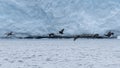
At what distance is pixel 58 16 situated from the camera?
118 feet

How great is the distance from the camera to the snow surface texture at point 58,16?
34.9 metres

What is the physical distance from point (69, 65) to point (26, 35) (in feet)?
59.7

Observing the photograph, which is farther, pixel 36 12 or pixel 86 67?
pixel 36 12

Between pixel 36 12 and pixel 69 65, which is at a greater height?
pixel 36 12

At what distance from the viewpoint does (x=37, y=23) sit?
3603 cm

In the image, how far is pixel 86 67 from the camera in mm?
16906

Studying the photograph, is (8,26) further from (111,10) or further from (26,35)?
(111,10)

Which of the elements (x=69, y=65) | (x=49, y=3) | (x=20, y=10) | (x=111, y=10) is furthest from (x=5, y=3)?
(x=69, y=65)

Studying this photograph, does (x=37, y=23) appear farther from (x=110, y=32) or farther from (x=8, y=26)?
(x=110, y=32)

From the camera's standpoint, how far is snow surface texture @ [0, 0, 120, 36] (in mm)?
34906

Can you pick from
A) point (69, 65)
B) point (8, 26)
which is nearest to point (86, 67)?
point (69, 65)

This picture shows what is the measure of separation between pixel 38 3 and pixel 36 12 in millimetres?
777

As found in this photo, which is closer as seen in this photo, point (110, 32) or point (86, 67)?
point (86, 67)

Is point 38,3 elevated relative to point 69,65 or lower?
elevated
